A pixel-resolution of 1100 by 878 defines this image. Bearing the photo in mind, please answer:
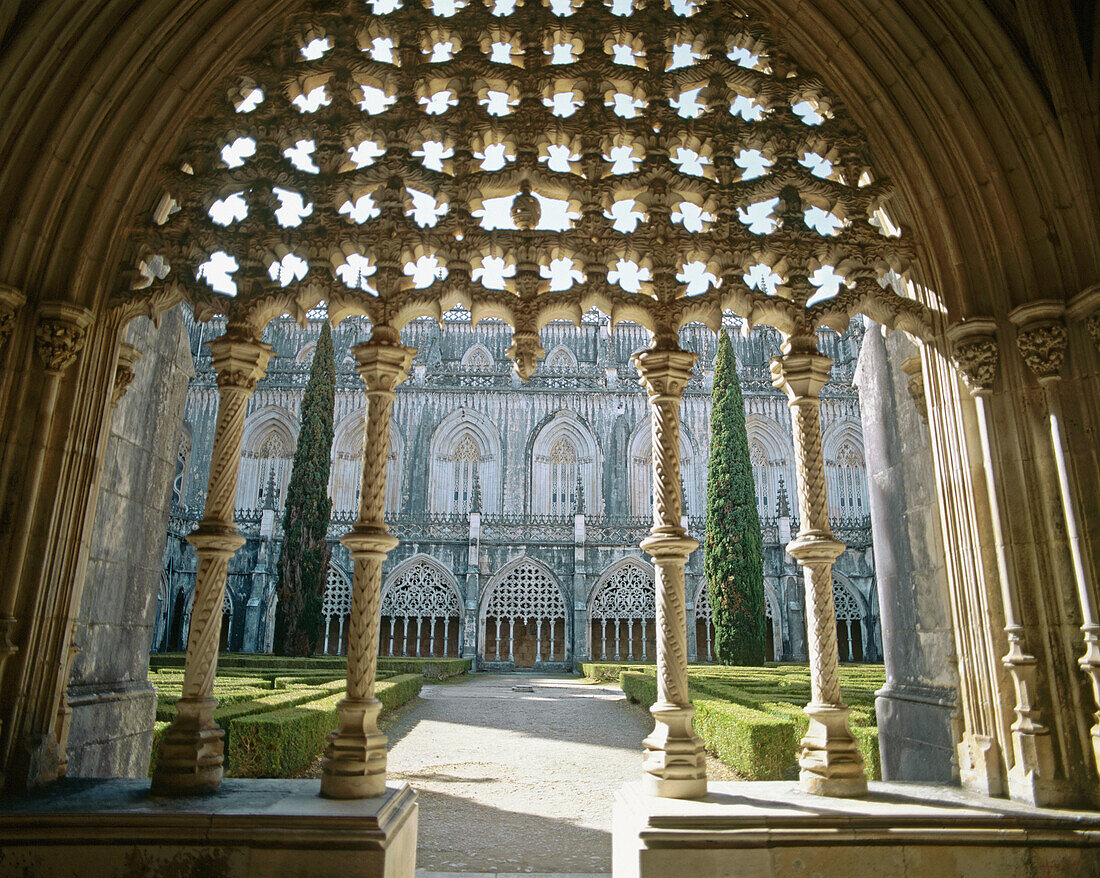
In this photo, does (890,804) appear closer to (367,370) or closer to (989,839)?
(989,839)

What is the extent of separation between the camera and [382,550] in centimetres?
349

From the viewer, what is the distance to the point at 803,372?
375 cm

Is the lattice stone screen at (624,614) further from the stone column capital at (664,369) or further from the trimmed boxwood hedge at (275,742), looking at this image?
the stone column capital at (664,369)

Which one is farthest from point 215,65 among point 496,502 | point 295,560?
point 496,502

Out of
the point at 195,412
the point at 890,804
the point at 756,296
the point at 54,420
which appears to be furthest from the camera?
the point at 195,412

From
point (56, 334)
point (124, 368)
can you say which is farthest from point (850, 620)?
point (56, 334)

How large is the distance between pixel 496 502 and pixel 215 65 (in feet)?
73.1

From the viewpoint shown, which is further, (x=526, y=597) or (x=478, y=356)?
(x=478, y=356)

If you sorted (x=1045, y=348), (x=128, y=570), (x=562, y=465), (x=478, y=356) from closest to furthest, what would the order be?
(x=1045, y=348) → (x=128, y=570) → (x=562, y=465) → (x=478, y=356)

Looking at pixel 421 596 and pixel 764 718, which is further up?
pixel 421 596

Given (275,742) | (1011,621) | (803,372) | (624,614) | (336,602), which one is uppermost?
(803,372)

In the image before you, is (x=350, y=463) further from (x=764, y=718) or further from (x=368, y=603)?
(x=368, y=603)

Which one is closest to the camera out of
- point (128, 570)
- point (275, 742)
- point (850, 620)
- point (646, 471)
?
point (128, 570)

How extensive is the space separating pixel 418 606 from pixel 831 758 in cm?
1933
